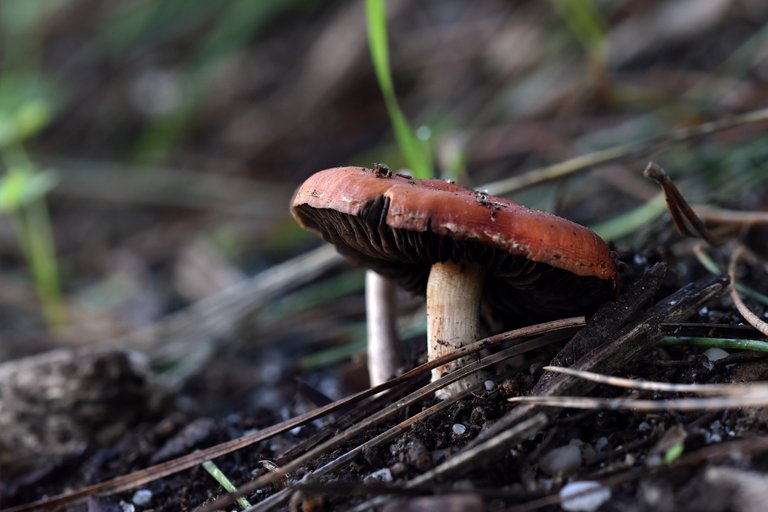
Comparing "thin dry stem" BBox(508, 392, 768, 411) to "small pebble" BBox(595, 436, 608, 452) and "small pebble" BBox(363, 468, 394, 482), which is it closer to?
"small pebble" BBox(595, 436, 608, 452)

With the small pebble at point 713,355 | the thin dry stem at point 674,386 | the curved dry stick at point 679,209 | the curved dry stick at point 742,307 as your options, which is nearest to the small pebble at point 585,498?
the thin dry stem at point 674,386

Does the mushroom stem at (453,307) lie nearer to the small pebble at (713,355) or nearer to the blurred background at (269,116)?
the small pebble at (713,355)

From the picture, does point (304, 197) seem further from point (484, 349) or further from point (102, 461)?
point (102, 461)

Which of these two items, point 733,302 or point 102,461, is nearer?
point 733,302

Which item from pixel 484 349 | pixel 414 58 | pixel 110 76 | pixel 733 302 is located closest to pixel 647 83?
pixel 414 58

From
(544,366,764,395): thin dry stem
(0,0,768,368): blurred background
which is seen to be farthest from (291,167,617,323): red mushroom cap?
(0,0,768,368): blurred background

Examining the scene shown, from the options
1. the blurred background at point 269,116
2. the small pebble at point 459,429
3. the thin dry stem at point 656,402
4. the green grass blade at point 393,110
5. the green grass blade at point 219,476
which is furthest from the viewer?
the blurred background at point 269,116
